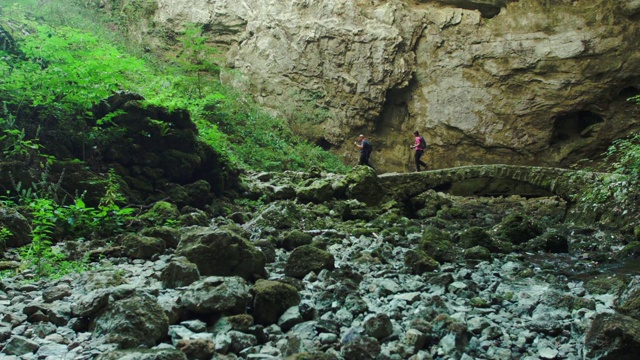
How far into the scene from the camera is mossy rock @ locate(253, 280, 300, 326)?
384 cm

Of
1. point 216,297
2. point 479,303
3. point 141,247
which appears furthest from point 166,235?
point 479,303

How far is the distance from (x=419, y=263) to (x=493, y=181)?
7943mm

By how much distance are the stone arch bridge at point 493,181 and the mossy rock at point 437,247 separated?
4.68 metres

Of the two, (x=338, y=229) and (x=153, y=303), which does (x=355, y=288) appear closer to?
(x=153, y=303)

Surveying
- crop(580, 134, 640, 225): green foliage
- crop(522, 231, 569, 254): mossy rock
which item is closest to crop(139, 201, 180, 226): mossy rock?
crop(522, 231, 569, 254): mossy rock

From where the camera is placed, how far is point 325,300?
14.3 feet

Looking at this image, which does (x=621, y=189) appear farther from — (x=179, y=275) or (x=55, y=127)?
(x=55, y=127)

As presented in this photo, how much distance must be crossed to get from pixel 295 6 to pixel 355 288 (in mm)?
20748

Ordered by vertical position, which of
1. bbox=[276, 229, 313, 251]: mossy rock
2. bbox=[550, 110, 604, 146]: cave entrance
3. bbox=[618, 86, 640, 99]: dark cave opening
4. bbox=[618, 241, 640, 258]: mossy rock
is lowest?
bbox=[276, 229, 313, 251]: mossy rock

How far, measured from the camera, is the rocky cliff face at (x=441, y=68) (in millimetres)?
20156

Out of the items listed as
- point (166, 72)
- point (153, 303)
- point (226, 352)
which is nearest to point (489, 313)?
point (226, 352)

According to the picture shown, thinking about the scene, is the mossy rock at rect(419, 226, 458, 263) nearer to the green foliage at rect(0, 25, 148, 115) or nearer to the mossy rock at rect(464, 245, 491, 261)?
the mossy rock at rect(464, 245, 491, 261)

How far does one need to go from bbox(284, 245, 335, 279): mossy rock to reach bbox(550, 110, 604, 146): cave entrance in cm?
1893

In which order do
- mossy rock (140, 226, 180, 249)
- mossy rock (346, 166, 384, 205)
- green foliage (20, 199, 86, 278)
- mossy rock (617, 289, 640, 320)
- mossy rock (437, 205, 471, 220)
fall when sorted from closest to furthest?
mossy rock (617, 289, 640, 320) → green foliage (20, 199, 86, 278) → mossy rock (140, 226, 180, 249) → mossy rock (437, 205, 471, 220) → mossy rock (346, 166, 384, 205)
